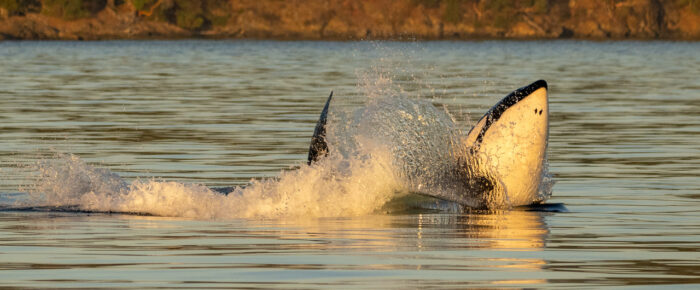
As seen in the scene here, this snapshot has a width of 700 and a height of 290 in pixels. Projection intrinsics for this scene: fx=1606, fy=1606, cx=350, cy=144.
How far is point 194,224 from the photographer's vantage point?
605 inches

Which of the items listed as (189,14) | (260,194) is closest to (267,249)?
(260,194)

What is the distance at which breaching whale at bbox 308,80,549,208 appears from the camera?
58.1ft

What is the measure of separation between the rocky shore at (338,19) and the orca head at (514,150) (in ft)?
399

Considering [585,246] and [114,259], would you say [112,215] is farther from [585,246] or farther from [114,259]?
[585,246]

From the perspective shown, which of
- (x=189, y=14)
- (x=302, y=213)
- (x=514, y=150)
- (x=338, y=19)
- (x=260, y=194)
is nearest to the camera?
(x=302, y=213)

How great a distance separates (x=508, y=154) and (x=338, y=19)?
12715 cm

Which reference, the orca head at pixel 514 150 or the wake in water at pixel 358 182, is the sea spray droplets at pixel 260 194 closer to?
the wake in water at pixel 358 182

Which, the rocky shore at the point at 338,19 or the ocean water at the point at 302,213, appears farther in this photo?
the rocky shore at the point at 338,19

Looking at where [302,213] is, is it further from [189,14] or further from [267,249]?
[189,14]

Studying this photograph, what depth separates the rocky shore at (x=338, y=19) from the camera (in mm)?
139250

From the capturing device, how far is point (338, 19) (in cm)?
14450

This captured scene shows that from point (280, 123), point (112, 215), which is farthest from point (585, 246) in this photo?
point (280, 123)

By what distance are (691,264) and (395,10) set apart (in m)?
134

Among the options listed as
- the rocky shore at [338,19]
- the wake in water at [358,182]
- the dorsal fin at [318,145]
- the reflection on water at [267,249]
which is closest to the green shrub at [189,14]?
the rocky shore at [338,19]
